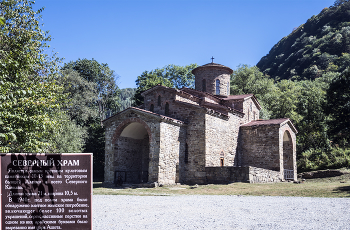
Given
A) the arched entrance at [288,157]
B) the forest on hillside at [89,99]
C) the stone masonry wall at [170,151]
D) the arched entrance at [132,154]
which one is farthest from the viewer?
the arched entrance at [288,157]

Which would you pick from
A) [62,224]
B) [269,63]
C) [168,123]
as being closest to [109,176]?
[168,123]

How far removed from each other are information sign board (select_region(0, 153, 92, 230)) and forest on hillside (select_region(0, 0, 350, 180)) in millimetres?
2308

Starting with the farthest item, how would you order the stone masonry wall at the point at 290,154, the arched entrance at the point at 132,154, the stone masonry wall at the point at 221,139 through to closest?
1. the stone masonry wall at the point at 290,154
2. the arched entrance at the point at 132,154
3. the stone masonry wall at the point at 221,139

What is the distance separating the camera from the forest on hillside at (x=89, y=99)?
1127cm

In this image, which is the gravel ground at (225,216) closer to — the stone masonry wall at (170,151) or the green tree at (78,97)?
the stone masonry wall at (170,151)

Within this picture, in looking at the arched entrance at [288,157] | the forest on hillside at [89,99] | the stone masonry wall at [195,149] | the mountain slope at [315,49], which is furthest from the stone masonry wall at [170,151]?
the mountain slope at [315,49]

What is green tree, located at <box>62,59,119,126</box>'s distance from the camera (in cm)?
4394

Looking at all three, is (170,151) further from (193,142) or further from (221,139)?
(221,139)

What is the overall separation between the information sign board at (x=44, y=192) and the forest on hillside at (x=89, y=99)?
231 centimetres

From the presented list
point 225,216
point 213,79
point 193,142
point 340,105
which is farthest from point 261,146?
point 225,216

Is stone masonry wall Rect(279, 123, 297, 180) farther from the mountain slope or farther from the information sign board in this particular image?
the mountain slope

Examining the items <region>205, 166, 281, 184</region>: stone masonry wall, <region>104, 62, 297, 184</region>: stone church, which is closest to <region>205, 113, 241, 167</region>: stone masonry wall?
<region>104, 62, 297, 184</region>: stone church

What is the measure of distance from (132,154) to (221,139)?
7.44 meters

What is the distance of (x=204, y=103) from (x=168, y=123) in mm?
5204
